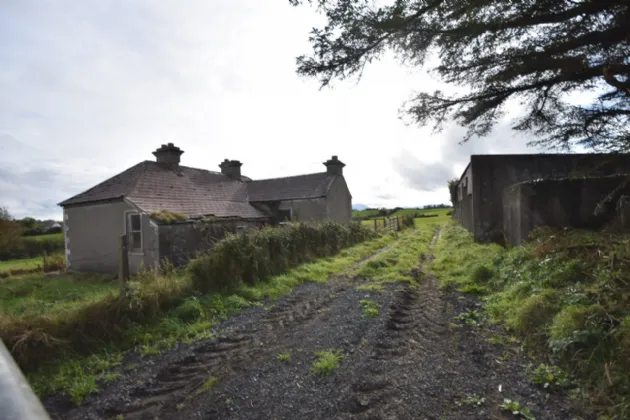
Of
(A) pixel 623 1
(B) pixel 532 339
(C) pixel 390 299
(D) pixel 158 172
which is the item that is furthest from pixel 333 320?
(D) pixel 158 172

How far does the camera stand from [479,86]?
23.9 ft

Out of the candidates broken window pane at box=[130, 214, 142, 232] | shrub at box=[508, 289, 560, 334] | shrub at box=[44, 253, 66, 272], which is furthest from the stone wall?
shrub at box=[44, 253, 66, 272]

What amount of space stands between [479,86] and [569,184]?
150 inches

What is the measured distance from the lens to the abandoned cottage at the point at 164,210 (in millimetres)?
14672

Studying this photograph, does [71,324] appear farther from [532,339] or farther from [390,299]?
[532,339]

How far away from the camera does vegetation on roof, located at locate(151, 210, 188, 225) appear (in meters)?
14.2

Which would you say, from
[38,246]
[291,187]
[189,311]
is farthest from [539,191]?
[38,246]

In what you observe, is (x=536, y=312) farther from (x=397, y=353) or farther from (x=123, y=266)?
(x=123, y=266)

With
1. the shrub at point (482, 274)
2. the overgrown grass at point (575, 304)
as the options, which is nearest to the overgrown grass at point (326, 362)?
the overgrown grass at point (575, 304)

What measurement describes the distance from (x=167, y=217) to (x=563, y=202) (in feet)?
44.9

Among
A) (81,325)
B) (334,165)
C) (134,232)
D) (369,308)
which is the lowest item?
(369,308)

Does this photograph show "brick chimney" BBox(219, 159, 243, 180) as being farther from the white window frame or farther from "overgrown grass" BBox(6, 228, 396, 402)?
"overgrown grass" BBox(6, 228, 396, 402)

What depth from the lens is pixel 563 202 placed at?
8664mm

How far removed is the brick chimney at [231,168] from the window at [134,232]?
10716mm
